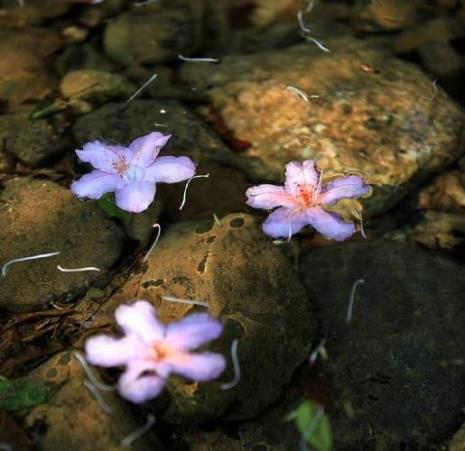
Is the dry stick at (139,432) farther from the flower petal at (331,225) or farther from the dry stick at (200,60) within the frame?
the dry stick at (200,60)

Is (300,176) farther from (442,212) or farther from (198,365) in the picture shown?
(198,365)

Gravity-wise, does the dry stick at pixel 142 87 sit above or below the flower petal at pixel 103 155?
below

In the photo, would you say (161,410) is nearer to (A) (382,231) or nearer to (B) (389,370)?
(B) (389,370)

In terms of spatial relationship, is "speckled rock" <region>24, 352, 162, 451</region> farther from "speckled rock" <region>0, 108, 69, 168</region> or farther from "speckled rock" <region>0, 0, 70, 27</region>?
"speckled rock" <region>0, 0, 70, 27</region>

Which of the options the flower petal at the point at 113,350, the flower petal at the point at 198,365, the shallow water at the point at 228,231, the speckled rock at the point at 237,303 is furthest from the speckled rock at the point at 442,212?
the flower petal at the point at 113,350

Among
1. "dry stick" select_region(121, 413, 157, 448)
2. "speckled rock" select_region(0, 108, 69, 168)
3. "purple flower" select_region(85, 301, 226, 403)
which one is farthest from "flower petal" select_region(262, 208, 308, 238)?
"speckled rock" select_region(0, 108, 69, 168)

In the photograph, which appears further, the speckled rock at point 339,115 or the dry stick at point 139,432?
the speckled rock at point 339,115

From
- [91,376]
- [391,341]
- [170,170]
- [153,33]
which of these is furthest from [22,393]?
[153,33]
